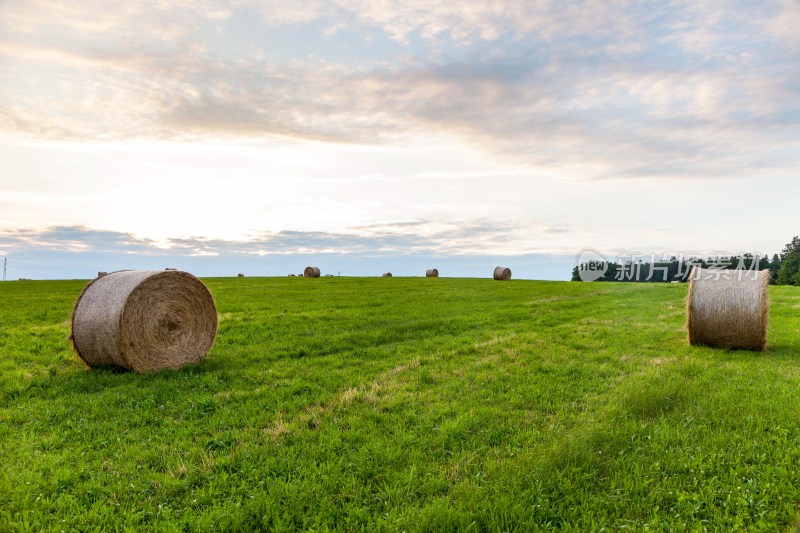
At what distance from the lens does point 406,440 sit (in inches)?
284

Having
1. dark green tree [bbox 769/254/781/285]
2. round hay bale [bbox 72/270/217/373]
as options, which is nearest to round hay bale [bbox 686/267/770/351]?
round hay bale [bbox 72/270/217/373]

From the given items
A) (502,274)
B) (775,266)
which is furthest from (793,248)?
(502,274)

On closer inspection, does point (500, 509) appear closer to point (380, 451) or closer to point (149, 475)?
point (380, 451)

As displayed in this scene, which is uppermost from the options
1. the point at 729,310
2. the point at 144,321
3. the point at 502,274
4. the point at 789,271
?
the point at 789,271

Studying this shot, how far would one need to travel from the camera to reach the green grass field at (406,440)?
18.1 ft

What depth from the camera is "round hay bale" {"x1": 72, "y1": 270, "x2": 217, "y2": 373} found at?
12.0 metres

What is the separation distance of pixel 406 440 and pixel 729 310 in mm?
12662

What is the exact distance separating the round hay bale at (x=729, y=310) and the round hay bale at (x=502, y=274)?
128 feet


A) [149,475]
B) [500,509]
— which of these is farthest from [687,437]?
[149,475]

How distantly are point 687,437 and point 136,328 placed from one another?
39.2 ft

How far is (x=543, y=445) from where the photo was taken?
23.1 feet

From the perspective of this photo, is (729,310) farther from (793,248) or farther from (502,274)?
(793,248)

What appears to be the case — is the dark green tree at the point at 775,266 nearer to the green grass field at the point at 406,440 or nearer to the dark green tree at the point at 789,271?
the dark green tree at the point at 789,271

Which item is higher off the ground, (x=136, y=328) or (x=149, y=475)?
(x=136, y=328)
